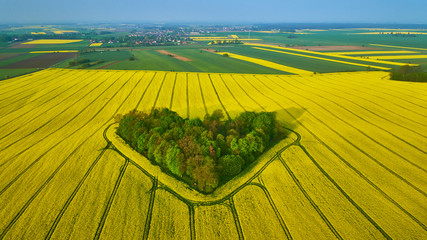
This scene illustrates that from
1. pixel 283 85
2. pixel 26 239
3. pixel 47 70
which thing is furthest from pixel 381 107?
pixel 47 70

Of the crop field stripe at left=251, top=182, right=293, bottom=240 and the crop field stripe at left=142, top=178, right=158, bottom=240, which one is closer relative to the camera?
the crop field stripe at left=251, top=182, right=293, bottom=240

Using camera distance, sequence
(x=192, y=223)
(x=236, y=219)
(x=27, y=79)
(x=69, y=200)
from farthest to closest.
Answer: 1. (x=27, y=79)
2. (x=69, y=200)
3. (x=236, y=219)
4. (x=192, y=223)

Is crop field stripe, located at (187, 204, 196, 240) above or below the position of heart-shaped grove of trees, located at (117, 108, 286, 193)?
below

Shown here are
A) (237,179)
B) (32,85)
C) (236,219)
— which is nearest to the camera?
(236,219)

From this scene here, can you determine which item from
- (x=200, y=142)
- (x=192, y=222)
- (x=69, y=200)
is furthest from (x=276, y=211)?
(x=69, y=200)

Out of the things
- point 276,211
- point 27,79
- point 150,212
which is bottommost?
point 150,212

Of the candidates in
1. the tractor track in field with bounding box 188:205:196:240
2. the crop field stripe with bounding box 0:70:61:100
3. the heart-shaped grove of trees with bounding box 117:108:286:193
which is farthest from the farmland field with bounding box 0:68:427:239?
the crop field stripe with bounding box 0:70:61:100

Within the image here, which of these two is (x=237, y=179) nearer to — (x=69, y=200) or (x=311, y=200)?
(x=311, y=200)

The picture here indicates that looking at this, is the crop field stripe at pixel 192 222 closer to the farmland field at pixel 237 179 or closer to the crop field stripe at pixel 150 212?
the farmland field at pixel 237 179

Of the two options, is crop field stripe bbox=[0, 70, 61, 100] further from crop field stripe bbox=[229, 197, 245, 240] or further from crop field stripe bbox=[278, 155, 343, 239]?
crop field stripe bbox=[278, 155, 343, 239]

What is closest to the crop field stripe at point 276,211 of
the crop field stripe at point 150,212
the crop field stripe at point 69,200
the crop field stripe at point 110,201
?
the crop field stripe at point 150,212
